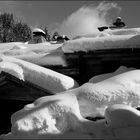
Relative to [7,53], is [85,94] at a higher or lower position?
lower

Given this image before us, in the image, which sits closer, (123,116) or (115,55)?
(123,116)

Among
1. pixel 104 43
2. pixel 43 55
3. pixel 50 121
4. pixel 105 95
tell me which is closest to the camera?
pixel 50 121

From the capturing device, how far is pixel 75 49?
5281 millimetres

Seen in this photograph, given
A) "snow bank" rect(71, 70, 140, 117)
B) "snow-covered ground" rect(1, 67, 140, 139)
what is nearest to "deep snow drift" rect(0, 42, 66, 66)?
"snow bank" rect(71, 70, 140, 117)

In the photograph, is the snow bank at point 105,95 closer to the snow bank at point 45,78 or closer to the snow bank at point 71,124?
the snow bank at point 71,124

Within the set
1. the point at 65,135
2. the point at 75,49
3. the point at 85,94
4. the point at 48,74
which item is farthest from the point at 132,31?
the point at 65,135

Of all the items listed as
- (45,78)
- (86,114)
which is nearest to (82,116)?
(86,114)

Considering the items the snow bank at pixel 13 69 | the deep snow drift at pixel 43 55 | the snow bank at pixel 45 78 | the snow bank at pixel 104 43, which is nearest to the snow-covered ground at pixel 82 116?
the snow bank at pixel 45 78

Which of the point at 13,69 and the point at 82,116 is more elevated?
the point at 13,69

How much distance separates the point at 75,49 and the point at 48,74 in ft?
2.63

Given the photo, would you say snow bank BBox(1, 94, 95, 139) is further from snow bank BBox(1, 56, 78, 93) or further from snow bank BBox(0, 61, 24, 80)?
snow bank BBox(0, 61, 24, 80)

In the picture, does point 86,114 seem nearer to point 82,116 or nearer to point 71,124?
point 82,116

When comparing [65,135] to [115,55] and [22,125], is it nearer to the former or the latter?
[22,125]

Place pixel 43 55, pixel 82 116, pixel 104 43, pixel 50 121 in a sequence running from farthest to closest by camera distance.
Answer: pixel 43 55 → pixel 104 43 → pixel 82 116 → pixel 50 121
